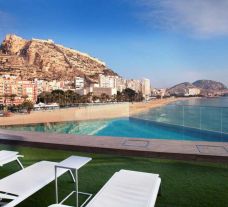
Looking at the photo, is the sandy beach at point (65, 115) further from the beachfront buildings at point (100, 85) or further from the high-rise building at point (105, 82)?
the high-rise building at point (105, 82)

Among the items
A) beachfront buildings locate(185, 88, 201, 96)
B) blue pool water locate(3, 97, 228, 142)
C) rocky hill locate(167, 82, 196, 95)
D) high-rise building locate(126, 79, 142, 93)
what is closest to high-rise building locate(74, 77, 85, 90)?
high-rise building locate(126, 79, 142, 93)

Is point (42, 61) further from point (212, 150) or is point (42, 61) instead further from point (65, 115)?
point (212, 150)

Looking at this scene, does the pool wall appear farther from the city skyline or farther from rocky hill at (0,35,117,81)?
rocky hill at (0,35,117,81)

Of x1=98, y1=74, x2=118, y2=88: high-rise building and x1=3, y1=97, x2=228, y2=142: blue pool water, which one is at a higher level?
x1=98, y1=74, x2=118, y2=88: high-rise building

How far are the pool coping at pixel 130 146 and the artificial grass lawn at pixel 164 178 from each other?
0.12 metres

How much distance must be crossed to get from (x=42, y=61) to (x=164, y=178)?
89450 mm

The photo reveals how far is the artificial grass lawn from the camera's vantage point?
3197 mm

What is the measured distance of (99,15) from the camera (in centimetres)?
3822

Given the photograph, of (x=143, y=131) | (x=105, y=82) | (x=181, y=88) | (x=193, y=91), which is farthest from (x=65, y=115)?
(x=181, y=88)

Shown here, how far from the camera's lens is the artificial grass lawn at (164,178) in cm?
320

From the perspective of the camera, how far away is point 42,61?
8819 centimetres

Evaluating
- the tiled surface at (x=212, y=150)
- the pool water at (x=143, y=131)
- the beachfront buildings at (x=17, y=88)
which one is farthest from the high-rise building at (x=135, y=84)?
the tiled surface at (x=212, y=150)

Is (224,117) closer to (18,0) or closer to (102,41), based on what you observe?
(102,41)

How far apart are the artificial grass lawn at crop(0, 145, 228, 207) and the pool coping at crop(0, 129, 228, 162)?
0.38 ft
